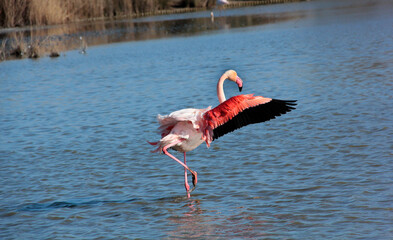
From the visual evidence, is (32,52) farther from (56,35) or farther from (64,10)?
(64,10)

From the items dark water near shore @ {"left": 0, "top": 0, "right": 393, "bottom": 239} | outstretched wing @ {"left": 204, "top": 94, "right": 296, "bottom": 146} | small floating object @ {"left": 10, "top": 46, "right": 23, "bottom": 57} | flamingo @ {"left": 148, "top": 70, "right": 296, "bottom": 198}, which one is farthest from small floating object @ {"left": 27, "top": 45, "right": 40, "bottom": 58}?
outstretched wing @ {"left": 204, "top": 94, "right": 296, "bottom": 146}

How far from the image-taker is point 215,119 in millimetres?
5395

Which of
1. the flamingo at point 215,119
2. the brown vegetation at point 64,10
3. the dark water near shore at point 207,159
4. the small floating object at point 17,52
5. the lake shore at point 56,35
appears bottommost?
the dark water near shore at point 207,159

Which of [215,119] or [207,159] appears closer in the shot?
[215,119]

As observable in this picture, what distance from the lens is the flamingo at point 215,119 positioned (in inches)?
209

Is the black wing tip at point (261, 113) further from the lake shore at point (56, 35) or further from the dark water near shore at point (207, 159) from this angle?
the lake shore at point (56, 35)

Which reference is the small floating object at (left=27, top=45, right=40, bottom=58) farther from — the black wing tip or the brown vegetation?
the black wing tip

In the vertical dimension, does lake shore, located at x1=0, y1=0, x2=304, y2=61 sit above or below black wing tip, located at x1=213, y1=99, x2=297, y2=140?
above

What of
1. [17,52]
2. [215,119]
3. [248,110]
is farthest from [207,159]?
[17,52]

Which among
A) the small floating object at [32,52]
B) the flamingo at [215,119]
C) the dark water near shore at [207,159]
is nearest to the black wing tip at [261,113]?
the flamingo at [215,119]

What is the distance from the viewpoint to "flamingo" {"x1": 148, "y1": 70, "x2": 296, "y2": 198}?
5297 millimetres

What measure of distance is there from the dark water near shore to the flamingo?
0.63m

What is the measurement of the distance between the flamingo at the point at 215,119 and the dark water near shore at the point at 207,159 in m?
0.63

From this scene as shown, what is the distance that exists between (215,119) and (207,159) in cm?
194
